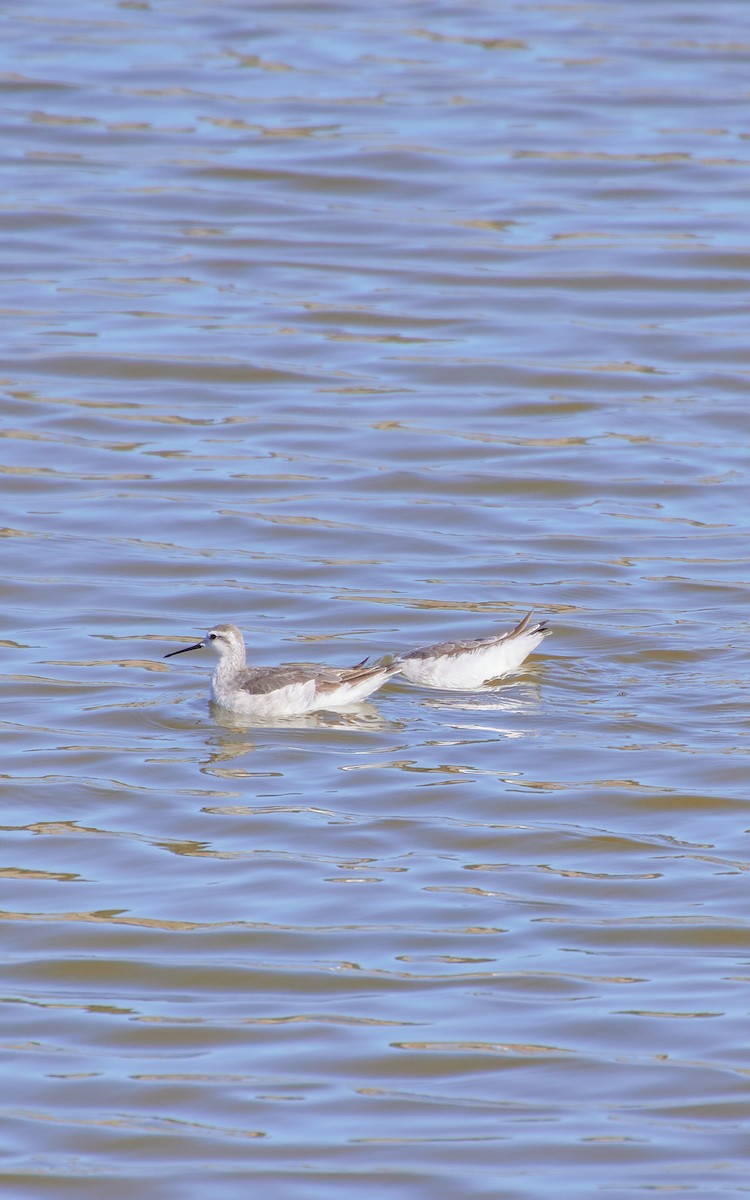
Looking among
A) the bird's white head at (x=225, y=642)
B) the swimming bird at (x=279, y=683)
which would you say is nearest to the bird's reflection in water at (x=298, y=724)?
the swimming bird at (x=279, y=683)

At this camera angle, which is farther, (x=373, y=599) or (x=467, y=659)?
(x=373, y=599)

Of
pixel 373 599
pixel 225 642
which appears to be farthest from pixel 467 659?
pixel 373 599

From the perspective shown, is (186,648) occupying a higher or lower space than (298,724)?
higher

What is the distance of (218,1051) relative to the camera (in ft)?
21.0

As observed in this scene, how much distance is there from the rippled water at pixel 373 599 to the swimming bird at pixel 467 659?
0.50 ft

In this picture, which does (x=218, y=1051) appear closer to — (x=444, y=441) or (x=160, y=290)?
(x=444, y=441)

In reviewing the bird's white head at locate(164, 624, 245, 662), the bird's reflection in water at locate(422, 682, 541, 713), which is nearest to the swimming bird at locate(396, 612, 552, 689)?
the bird's reflection in water at locate(422, 682, 541, 713)

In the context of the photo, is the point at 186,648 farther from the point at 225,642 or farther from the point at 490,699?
the point at 490,699

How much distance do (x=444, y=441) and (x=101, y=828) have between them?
247 inches

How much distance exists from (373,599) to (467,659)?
1405 mm

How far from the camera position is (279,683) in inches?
385

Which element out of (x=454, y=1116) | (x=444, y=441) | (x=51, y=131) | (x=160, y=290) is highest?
(x=51, y=131)

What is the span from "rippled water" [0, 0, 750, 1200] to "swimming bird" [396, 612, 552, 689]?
0.50ft

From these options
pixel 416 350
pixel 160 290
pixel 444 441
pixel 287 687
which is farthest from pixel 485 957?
pixel 160 290
